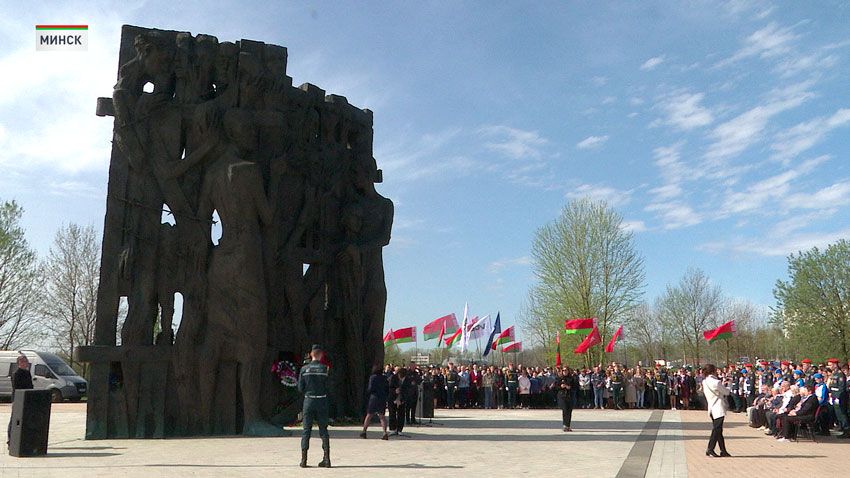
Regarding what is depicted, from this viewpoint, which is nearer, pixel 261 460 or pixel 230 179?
pixel 261 460

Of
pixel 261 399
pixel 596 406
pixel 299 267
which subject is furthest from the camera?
pixel 596 406

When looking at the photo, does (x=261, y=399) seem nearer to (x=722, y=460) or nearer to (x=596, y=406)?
(x=722, y=460)

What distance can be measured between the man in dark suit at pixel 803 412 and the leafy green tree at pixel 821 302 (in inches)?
993

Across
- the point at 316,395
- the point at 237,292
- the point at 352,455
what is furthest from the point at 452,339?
the point at 316,395

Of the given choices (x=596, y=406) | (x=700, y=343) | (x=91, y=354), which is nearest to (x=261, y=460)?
(x=91, y=354)

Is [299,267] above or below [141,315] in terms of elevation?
above

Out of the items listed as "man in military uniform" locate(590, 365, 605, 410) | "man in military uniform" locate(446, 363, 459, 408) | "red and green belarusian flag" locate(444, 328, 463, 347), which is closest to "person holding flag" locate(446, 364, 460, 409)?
"man in military uniform" locate(446, 363, 459, 408)

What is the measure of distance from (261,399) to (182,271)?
3.03 metres

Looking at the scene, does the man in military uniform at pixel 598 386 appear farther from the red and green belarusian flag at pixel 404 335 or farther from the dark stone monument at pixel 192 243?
the dark stone monument at pixel 192 243

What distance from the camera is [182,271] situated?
1341cm

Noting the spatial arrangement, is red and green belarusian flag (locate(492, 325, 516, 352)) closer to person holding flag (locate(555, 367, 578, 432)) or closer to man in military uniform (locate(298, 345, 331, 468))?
person holding flag (locate(555, 367, 578, 432))

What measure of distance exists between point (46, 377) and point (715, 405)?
24.9 meters

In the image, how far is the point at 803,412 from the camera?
14.0 m

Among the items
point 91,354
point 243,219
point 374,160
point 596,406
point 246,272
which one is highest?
point 374,160
